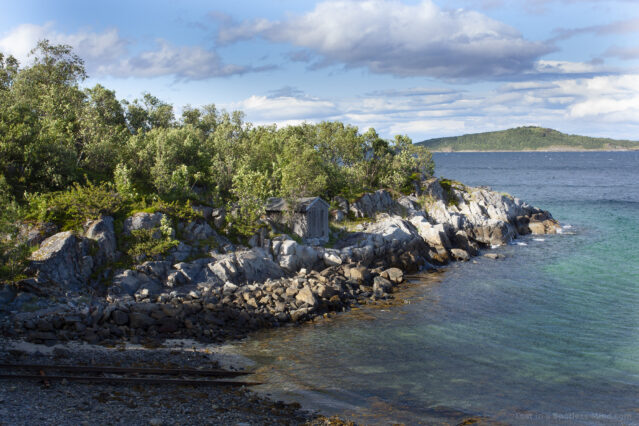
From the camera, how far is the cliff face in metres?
27.6

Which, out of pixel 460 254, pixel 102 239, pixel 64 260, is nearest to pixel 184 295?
pixel 102 239

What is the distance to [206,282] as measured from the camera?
1430 inches

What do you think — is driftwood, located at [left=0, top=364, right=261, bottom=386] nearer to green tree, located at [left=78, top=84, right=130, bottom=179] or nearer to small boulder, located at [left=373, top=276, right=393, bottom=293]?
small boulder, located at [left=373, top=276, right=393, bottom=293]

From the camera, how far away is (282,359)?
2594 cm

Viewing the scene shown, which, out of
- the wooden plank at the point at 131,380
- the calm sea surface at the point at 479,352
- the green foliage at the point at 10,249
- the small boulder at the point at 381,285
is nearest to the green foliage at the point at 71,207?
the green foliage at the point at 10,249

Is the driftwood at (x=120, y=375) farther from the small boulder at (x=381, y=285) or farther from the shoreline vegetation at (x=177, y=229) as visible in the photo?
the small boulder at (x=381, y=285)

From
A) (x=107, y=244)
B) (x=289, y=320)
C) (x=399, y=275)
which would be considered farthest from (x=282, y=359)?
(x=399, y=275)

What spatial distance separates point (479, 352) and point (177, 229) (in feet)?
86.0

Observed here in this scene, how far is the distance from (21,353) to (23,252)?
10688mm

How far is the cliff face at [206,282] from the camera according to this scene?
27.6 m

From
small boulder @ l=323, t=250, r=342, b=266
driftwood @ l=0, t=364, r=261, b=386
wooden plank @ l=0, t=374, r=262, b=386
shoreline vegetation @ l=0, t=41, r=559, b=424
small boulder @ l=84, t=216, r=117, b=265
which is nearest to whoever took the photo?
wooden plank @ l=0, t=374, r=262, b=386

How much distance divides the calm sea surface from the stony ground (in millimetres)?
2445

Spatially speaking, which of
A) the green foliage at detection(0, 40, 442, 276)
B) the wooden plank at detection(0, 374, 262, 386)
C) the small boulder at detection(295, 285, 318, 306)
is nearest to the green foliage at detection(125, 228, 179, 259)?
the green foliage at detection(0, 40, 442, 276)

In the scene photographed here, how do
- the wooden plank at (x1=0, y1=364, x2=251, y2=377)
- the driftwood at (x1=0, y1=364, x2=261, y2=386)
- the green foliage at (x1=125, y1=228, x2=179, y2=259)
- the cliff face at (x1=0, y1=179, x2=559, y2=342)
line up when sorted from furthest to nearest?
the green foliage at (x1=125, y1=228, x2=179, y2=259) → the cliff face at (x1=0, y1=179, x2=559, y2=342) → the wooden plank at (x1=0, y1=364, x2=251, y2=377) → the driftwood at (x1=0, y1=364, x2=261, y2=386)
